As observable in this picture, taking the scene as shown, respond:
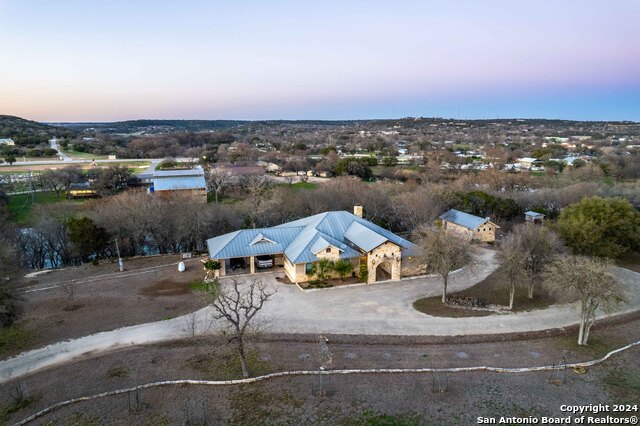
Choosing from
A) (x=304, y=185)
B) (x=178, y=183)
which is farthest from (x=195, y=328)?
(x=304, y=185)

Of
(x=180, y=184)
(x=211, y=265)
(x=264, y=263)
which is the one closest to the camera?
(x=211, y=265)

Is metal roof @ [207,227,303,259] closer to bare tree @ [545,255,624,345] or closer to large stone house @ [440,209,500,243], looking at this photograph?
large stone house @ [440,209,500,243]

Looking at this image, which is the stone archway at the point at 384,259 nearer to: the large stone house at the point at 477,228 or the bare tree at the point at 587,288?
the bare tree at the point at 587,288

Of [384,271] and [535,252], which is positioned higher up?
[535,252]

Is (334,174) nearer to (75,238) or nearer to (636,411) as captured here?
(75,238)

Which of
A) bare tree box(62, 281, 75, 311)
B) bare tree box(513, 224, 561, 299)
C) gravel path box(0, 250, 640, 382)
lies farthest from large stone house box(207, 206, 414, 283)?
bare tree box(62, 281, 75, 311)

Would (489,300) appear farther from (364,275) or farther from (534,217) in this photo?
(534,217)

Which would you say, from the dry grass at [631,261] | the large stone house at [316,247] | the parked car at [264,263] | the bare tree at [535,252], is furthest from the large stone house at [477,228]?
the parked car at [264,263]

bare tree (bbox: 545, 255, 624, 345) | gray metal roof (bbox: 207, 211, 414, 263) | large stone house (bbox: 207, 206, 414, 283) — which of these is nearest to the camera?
bare tree (bbox: 545, 255, 624, 345)
